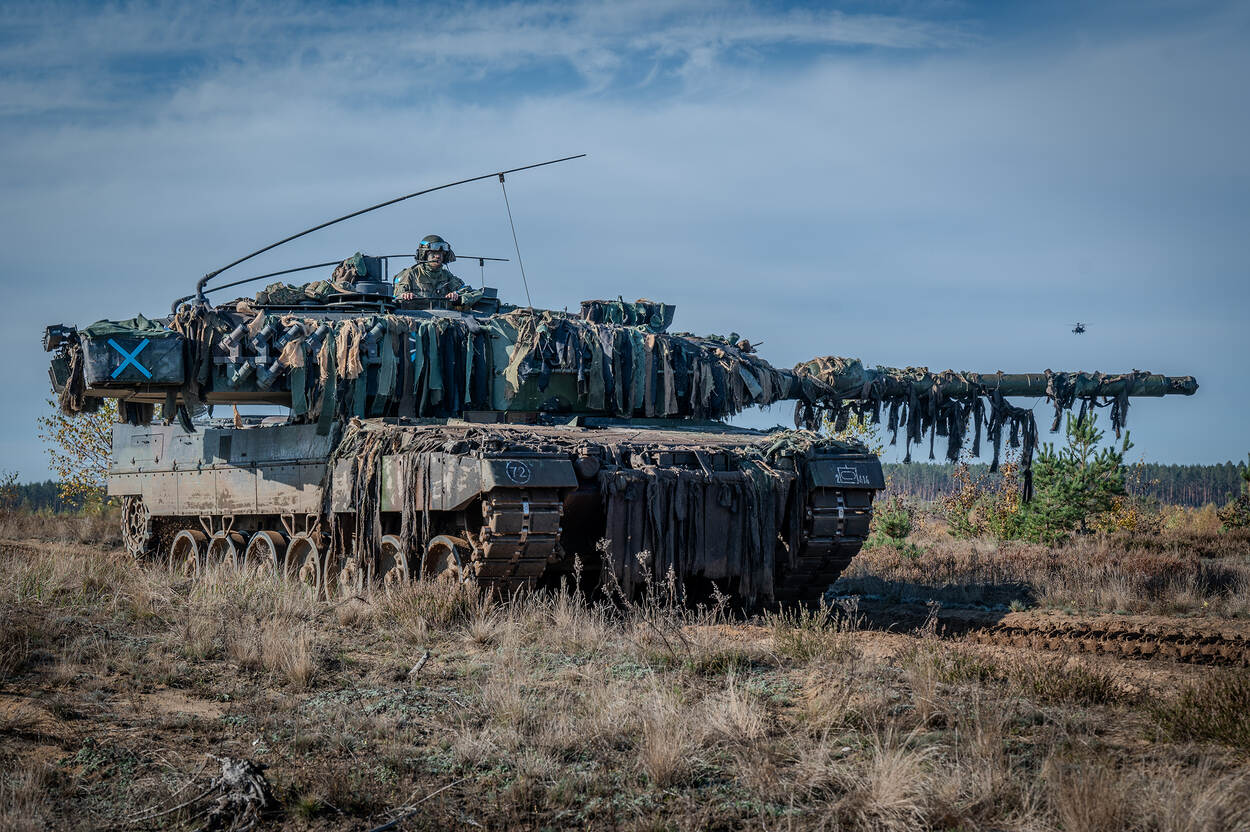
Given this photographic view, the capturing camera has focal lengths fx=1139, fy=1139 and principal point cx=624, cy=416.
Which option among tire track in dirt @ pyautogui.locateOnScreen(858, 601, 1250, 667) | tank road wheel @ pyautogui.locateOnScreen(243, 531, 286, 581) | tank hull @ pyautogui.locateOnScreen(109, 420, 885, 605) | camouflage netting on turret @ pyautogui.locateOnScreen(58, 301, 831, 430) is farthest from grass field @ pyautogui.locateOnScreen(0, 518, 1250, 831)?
tank road wheel @ pyautogui.locateOnScreen(243, 531, 286, 581)

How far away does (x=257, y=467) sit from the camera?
12.9 m

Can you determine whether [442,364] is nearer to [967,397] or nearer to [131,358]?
[131,358]

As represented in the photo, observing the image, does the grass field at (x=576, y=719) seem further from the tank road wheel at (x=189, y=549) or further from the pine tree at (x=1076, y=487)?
the pine tree at (x=1076, y=487)

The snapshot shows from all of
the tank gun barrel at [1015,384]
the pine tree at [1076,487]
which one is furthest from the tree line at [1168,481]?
the tank gun barrel at [1015,384]

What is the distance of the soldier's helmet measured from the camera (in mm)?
13719

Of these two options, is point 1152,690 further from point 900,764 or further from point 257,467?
point 257,467

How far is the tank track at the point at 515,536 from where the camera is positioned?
28.7 feet

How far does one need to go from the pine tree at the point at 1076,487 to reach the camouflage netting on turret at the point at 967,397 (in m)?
5.34

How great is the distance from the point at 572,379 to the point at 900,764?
785 centimetres

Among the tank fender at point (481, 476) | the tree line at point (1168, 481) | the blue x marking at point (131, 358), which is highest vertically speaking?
the blue x marking at point (131, 358)

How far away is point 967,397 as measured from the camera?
14.6 m

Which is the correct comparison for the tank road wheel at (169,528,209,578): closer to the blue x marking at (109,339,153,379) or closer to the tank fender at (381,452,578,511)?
the blue x marking at (109,339,153,379)

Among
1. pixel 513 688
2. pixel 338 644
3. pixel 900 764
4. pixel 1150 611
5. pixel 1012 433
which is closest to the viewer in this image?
pixel 900 764

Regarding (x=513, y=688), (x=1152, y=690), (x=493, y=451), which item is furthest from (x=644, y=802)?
(x=493, y=451)
